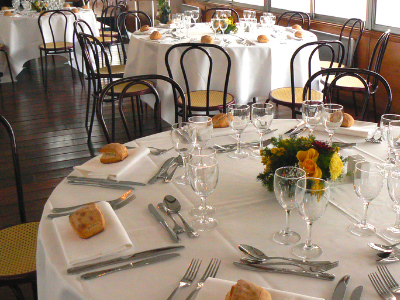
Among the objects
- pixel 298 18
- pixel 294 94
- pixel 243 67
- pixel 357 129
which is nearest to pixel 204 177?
pixel 357 129

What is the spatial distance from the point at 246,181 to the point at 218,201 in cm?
16

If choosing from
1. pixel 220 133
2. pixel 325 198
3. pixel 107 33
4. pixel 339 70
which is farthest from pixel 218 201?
pixel 107 33

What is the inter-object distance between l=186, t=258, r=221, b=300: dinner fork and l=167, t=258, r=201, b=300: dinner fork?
2 cm

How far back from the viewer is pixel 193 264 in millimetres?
990

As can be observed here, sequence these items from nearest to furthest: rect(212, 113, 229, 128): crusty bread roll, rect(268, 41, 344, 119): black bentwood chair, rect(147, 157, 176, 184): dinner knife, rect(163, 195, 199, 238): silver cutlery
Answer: rect(163, 195, 199, 238): silver cutlery, rect(147, 157, 176, 184): dinner knife, rect(212, 113, 229, 128): crusty bread roll, rect(268, 41, 344, 119): black bentwood chair

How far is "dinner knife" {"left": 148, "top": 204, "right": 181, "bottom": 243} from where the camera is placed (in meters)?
1.08

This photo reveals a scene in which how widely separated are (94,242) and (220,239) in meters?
0.31

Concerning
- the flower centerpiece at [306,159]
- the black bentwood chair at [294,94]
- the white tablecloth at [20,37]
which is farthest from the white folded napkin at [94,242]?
the white tablecloth at [20,37]

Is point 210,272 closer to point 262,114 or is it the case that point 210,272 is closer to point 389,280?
point 389,280

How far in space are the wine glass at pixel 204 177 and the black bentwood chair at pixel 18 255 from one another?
70 centimetres

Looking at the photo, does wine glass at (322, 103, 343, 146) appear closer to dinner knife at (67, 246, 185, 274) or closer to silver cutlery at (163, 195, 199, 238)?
silver cutlery at (163, 195, 199, 238)

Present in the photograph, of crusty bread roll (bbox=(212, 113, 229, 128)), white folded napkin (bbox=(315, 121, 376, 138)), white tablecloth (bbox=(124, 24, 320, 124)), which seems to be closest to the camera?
white folded napkin (bbox=(315, 121, 376, 138))

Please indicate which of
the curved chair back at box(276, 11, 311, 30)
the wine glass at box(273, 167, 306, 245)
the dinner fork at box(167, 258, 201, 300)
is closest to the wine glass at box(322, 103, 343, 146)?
the wine glass at box(273, 167, 306, 245)

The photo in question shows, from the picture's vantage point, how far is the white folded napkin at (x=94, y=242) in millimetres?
1017
